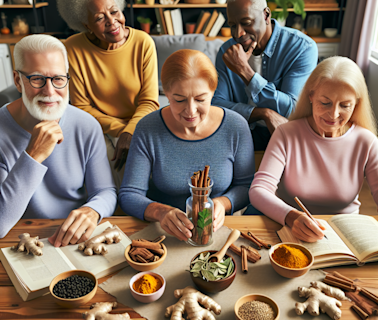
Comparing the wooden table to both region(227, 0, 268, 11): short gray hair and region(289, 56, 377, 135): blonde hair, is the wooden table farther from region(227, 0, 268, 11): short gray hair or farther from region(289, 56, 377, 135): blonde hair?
region(227, 0, 268, 11): short gray hair

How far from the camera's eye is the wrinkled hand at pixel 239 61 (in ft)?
6.82

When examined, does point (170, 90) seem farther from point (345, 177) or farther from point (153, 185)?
point (345, 177)

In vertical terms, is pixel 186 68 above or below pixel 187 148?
above

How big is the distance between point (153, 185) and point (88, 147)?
1.25ft

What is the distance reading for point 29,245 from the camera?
1.16m

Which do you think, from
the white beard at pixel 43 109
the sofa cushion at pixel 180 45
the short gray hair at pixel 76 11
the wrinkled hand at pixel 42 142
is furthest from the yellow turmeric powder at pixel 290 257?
the sofa cushion at pixel 180 45

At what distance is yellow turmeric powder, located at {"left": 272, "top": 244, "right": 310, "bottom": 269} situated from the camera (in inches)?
42.4

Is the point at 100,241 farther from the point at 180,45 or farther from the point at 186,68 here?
the point at 180,45

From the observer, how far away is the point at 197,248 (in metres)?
1.22

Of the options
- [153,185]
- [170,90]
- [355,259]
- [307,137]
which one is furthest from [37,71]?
[355,259]

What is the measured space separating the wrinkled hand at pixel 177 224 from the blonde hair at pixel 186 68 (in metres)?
0.51

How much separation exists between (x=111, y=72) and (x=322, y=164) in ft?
4.75

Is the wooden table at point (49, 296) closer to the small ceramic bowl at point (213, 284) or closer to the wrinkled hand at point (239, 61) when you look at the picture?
the small ceramic bowl at point (213, 284)

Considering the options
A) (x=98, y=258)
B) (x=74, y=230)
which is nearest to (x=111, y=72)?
(x=74, y=230)
